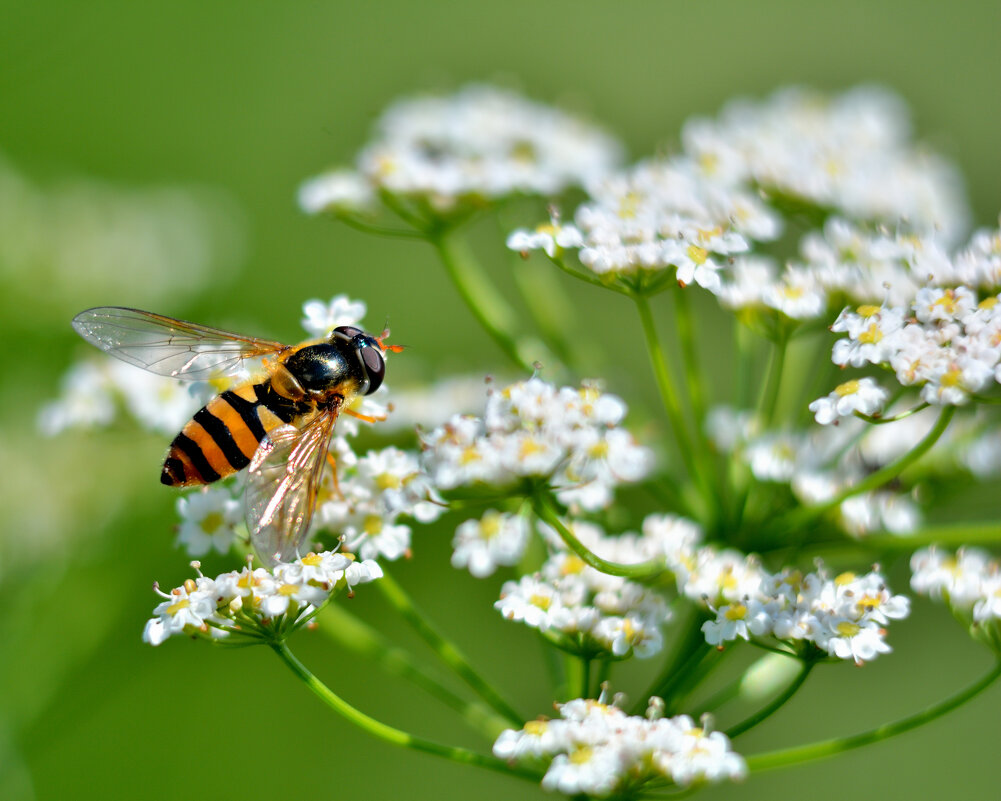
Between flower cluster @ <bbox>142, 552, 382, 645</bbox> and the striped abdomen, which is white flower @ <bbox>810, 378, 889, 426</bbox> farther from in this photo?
the striped abdomen

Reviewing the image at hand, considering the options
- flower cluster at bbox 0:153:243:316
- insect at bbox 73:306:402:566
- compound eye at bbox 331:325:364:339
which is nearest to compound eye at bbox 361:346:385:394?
insect at bbox 73:306:402:566

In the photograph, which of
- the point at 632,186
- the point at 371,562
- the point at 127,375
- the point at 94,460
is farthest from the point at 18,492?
the point at 632,186

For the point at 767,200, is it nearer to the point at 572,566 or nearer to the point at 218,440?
the point at 572,566

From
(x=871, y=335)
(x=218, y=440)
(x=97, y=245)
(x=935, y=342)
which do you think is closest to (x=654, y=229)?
(x=871, y=335)

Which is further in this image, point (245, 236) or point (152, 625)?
point (245, 236)

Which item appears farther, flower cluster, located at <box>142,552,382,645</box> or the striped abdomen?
the striped abdomen

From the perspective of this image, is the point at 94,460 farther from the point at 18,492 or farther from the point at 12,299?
the point at 12,299
